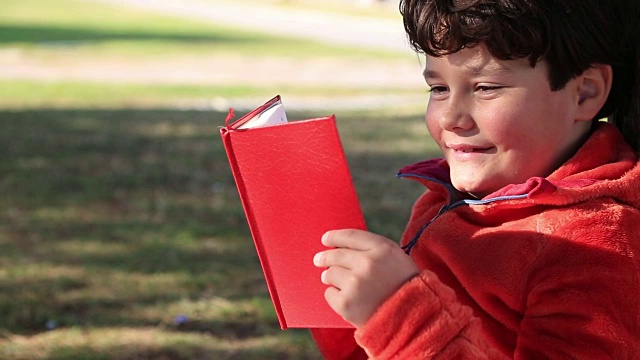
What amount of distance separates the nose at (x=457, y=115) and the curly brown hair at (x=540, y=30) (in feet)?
0.28

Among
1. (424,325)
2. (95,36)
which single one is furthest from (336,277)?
(95,36)

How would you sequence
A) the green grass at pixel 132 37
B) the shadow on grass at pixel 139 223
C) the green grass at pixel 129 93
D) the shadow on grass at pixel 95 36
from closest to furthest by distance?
the shadow on grass at pixel 139 223 < the green grass at pixel 129 93 < the green grass at pixel 132 37 < the shadow on grass at pixel 95 36

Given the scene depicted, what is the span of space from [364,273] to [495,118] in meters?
0.36

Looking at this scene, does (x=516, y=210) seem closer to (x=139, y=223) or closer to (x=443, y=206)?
(x=443, y=206)

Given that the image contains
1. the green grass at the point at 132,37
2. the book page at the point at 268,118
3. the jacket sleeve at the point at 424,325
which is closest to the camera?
the jacket sleeve at the point at 424,325

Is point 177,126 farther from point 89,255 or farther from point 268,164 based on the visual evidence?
point 268,164

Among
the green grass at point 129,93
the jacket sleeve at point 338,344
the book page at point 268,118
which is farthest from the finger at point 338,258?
the green grass at point 129,93

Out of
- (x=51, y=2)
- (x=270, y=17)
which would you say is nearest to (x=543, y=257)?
(x=270, y=17)

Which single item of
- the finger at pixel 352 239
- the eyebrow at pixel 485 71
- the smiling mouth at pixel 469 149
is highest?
the eyebrow at pixel 485 71

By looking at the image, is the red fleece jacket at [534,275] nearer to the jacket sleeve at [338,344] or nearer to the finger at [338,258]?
the finger at [338,258]

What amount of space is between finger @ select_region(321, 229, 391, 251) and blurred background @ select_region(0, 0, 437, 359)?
2182mm

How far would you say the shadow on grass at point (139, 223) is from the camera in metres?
4.08

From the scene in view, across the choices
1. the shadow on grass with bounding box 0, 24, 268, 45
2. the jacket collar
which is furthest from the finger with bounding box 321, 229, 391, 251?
the shadow on grass with bounding box 0, 24, 268, 45

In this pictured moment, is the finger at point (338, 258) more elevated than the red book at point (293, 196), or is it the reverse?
the red book at point (293, 196)
